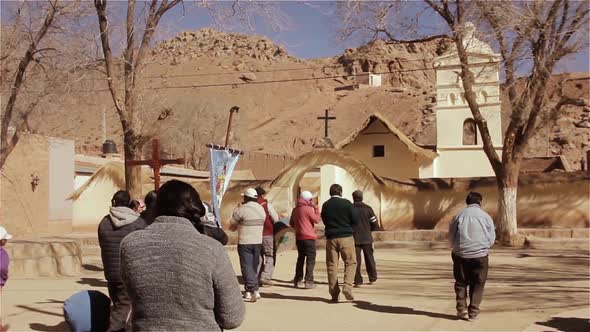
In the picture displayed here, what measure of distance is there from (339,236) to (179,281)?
6369 millimetres

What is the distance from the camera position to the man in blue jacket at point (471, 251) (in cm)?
798

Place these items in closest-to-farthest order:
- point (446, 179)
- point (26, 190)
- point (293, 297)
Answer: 1. point (293, 297)
2. point (26, 190)
3. point (446, 179)

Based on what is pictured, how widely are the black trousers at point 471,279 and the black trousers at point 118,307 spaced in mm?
3983

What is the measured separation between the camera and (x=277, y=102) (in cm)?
10606

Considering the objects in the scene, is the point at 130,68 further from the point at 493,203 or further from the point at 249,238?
the point at 493,203

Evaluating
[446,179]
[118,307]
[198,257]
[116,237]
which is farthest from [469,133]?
[198,257]

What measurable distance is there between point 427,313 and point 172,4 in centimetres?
789

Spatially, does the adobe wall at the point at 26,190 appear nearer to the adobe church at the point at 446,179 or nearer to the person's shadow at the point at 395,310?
the adobe church at the point at 446,179

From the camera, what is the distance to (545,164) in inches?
1570

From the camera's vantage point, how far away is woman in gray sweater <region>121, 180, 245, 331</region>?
Answer: 3164 millimetres

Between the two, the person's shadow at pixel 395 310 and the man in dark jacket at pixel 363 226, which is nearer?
the person's shadow at pixel 395 310

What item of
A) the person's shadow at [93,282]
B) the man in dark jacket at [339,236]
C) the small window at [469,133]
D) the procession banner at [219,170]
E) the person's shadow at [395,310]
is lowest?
the person's shadow at [93,282]

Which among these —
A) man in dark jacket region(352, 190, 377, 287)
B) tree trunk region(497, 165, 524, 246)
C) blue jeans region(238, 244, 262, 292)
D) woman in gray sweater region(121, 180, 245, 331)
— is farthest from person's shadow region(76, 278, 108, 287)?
tree trunk region(497, 165, 524, 246)

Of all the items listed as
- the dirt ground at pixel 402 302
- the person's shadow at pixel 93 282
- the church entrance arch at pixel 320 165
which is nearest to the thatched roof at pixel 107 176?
the church entrance arch at pixel 320 165
